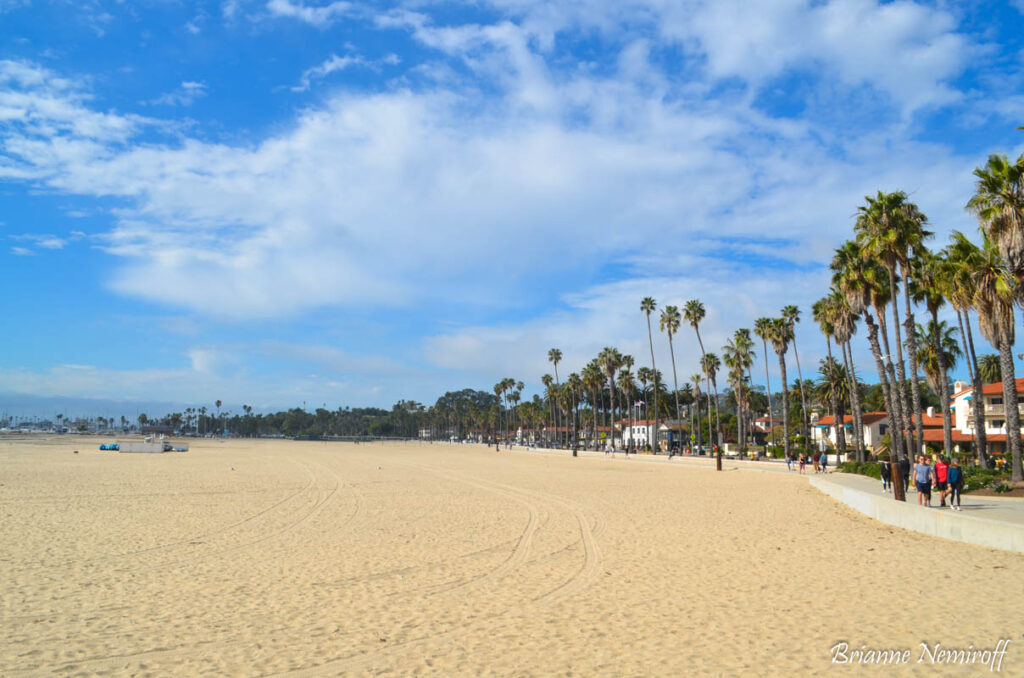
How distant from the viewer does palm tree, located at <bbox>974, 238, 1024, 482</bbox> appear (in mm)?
19531

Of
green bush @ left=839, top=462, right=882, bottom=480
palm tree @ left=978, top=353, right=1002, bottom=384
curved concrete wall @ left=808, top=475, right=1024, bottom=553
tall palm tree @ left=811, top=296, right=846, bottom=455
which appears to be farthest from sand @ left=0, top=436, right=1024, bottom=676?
palm tree @ left=978, top=353, right=1002, bottom=384

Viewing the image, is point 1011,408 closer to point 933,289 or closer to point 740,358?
point 933,289

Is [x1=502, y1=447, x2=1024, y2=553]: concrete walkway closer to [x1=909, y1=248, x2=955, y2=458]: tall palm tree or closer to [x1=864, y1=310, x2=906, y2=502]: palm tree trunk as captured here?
[x1=864, y1=310, x2=906, y2=502]: palm tree trunk

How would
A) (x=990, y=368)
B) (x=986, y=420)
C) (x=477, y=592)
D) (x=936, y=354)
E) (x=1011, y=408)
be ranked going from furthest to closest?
(x=990, y=368)
(x=986, y=420)
(x=936, y=354)
(x=1011, y=408)
(x=477, y=592)

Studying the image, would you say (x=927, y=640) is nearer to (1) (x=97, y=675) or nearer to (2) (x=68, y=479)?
(1) (x=97, y=675)

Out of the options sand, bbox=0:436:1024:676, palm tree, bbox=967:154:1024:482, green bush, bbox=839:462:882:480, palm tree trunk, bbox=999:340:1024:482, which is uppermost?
palm tree, bbox=967:154:1024:482

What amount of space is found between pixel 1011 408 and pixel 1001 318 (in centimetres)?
310

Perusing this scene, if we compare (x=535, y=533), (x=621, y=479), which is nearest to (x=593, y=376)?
(x=621, y=479)

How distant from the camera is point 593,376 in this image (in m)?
93.9

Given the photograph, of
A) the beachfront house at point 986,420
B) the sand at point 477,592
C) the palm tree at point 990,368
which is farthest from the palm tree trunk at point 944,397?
the palm tree at point 990,368

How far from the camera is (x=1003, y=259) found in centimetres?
1878

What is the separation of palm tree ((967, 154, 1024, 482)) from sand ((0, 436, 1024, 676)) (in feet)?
23.0

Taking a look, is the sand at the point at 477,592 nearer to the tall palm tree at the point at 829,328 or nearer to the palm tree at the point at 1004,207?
the palm tree at the point at 1004,207

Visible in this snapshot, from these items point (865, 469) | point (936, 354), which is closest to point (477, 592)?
point (865, 469)
